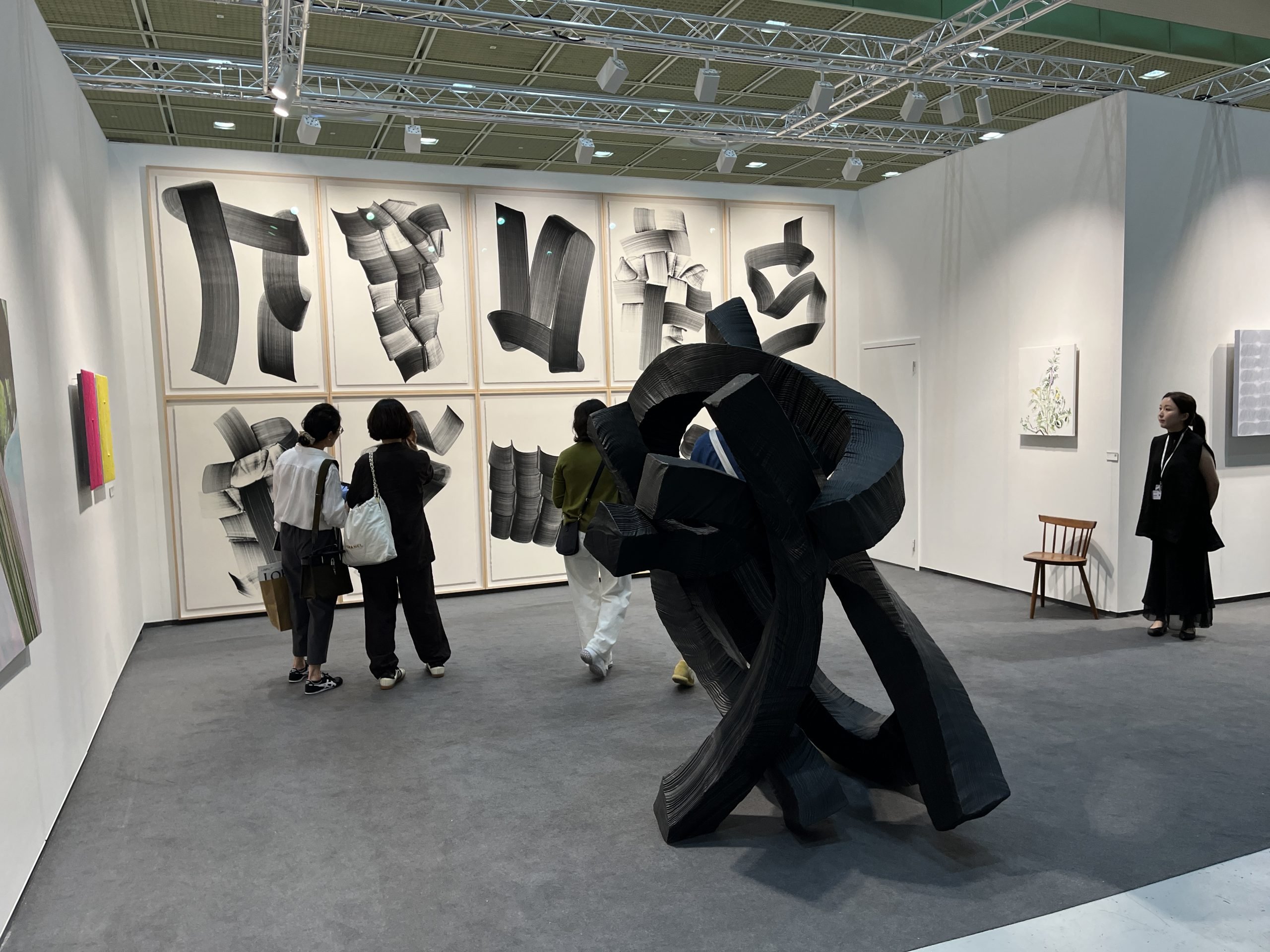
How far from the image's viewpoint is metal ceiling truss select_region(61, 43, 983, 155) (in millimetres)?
6543

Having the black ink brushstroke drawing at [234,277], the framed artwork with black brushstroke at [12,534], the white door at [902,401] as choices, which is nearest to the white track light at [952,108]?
the white door at [902,401]

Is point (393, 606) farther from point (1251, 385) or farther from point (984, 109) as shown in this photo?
point (1251, 385)

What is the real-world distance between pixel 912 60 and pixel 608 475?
12.2 feet

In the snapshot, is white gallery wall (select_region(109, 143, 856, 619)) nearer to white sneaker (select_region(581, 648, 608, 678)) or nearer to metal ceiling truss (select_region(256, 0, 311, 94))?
metal ceiling truss (select_region(256, 0, 311, 94))

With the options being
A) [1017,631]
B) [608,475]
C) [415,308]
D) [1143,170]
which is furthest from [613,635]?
[1143,170]

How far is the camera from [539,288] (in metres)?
7.44

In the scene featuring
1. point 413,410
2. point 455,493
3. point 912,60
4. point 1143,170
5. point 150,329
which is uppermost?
point 912,60

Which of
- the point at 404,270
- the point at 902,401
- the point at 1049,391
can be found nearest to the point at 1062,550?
the point at 1049,391

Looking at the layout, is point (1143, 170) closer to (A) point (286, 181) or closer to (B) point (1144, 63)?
(B) point (1144, 63)

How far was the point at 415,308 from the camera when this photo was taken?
7113mm

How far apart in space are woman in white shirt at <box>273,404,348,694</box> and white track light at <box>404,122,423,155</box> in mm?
2910

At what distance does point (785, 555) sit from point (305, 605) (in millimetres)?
3119

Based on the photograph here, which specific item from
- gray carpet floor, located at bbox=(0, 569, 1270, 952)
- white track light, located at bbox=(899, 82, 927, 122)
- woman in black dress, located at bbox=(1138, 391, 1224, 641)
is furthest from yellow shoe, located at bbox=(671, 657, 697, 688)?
white track light, located at bbox=(899, 82, 927, 122)

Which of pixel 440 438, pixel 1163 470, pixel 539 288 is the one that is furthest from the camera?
pixel 539 288
